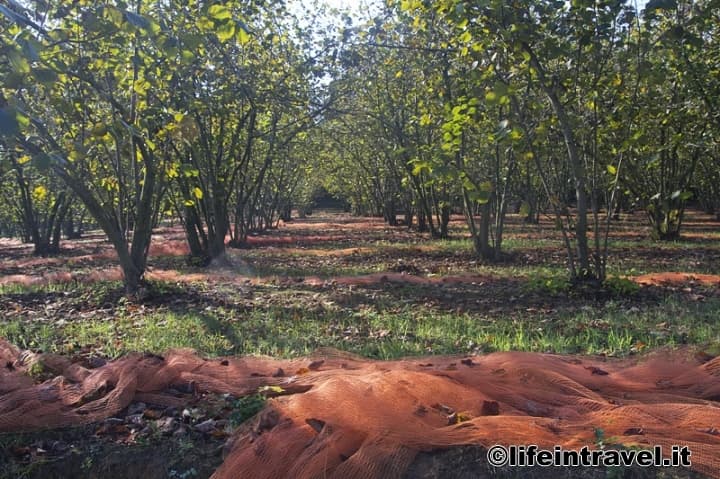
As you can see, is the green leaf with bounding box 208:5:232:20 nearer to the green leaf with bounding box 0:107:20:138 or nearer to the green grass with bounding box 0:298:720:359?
the green leaf with bounding box 0:107:20:138

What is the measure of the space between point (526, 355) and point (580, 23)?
14.1ft

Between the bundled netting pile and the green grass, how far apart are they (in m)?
0.75

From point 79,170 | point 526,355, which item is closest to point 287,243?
point 79,170

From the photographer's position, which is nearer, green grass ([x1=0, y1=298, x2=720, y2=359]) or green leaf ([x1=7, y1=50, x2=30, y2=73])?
green leaf ([x1=7, y1=50, x2=30, y2=73])

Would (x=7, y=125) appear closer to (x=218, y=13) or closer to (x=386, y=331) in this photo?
(x=218, y=13)

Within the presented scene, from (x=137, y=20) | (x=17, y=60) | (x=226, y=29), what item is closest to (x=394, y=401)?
(x=137, y=20)

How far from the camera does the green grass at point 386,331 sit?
5.00 m

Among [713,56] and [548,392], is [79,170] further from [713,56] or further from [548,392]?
[713,56]

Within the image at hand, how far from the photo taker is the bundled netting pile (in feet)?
9.05

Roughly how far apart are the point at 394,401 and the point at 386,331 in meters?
2.64

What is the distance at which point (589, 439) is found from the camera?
2.77 metres

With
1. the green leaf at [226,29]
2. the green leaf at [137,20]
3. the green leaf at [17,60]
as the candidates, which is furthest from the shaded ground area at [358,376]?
the green leaf at [226,29]

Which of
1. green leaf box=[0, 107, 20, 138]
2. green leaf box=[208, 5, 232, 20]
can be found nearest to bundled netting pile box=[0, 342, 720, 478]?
green leaf box=[0, 107, 20, 138]

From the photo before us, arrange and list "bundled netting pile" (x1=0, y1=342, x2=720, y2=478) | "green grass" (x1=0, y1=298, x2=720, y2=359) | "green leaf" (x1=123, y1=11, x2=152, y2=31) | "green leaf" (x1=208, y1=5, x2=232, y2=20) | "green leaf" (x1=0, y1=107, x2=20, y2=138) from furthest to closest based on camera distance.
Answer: "green grass" (x1=0, y1=298, x2=720, y2=359), "green leaf" (x1=208, y1=5, x2=232, y2=20), "green leaf" (x1=123, y1=11, x2=152, y2=31), "bundled netting pile" (x1=0, y1=342, x2=720, y2=478), "green leaf" (x1=0, y1=107, x2=20, y2=138)
